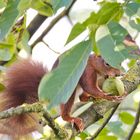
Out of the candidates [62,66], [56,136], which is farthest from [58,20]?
[62,66]

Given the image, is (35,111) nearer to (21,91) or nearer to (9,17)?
(9,17)

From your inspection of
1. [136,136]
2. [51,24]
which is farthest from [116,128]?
[51,24]

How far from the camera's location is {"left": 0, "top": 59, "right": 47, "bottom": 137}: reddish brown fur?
5.01 ft

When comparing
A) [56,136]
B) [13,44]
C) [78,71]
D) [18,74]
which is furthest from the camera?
[18,74]

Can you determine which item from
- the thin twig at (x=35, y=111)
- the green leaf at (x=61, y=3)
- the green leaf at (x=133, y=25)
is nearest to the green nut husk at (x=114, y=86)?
the thin twig at (x=35, y=111)

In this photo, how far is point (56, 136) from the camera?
4.06ft

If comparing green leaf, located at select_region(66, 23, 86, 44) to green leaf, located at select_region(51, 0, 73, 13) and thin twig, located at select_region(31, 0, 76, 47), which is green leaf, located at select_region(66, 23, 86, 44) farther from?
thin twig, located at select_region(31, 0, 76, 47)

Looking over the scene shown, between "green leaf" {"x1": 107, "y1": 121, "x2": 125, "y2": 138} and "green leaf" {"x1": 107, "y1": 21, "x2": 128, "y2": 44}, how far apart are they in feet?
2.67

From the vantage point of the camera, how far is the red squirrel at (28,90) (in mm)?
1526

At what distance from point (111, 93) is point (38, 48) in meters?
0.97

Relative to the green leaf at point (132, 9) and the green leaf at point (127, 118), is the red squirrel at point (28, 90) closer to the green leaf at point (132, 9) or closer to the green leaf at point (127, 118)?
the green leaf at point (127, 118)

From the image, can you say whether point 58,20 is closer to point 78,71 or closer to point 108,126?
point 108,126

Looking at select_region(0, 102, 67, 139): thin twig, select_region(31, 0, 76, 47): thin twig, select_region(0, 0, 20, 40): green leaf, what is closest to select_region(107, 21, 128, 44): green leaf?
select_region(0, 0, 20, 40): green leaf

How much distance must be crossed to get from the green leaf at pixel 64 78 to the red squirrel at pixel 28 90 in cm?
73
